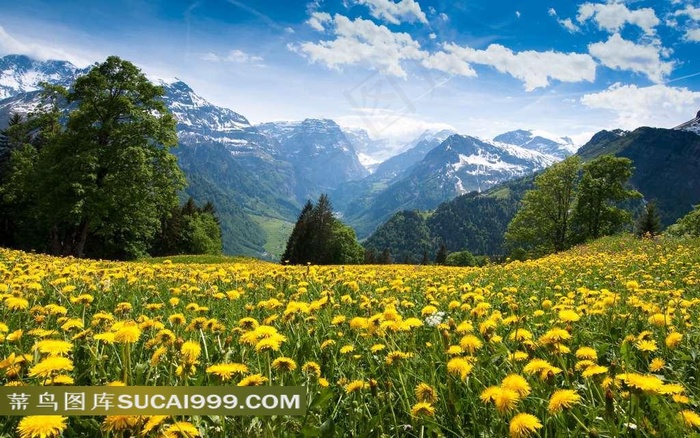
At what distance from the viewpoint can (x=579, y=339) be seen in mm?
3916

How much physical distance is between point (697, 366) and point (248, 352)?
3.51 metres

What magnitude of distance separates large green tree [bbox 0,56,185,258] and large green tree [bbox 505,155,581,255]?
1559 inches

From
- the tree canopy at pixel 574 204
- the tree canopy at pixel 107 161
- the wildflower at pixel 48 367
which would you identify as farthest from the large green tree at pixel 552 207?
the wildflower at pixel 48 367

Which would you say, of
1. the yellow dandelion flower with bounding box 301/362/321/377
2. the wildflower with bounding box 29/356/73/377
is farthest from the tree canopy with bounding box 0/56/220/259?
the yellow dandelion flower with bounding box 301/362/321/377

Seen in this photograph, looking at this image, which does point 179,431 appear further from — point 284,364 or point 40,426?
point 284,364

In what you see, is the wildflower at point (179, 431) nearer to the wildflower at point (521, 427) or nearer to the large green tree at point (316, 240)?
the wildflower at point (521, 427)

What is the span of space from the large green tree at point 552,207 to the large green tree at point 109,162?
130 ft

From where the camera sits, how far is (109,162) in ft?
101

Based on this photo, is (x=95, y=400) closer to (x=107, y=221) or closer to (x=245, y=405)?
(x=245, y=405)

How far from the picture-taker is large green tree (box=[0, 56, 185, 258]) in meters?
29.8

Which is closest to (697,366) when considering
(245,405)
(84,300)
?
(245,405)

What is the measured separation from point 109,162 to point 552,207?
45846 mm

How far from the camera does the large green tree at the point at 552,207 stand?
48.2m

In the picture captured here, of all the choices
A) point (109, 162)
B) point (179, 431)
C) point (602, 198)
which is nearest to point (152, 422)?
point (179, 431)
